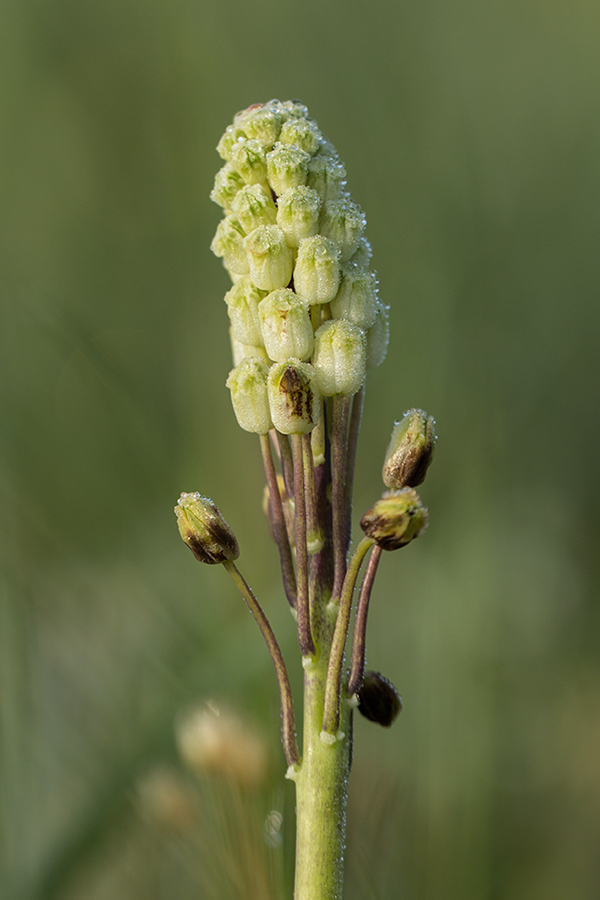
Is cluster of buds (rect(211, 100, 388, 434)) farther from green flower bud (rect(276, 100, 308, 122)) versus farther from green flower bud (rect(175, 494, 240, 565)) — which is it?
green flower bud (rect(175, 494, 240, 565))

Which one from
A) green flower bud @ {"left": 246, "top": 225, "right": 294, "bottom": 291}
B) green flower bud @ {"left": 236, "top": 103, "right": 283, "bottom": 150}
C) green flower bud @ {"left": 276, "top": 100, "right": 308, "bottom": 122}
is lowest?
green flower bud @ {"left": 246, "top": 225, "right": 294, "bottom": 291}

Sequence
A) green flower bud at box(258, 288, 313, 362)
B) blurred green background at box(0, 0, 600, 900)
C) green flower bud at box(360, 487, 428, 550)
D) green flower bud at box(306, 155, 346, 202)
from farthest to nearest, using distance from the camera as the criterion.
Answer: blurred green background at box(0, 0, 600, 900) < green flower bud at box(306, 155, 346, 202) < green flower bud at box(258, 288, 313, 362) < green flower bud at box(360, 487, 428, 550)

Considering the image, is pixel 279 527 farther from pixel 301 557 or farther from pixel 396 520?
pixel 396 520

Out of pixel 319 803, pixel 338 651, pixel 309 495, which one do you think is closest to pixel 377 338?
pixel 309 495

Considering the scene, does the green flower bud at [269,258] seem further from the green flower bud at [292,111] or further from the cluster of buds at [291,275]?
the green flower bud at [292,111]

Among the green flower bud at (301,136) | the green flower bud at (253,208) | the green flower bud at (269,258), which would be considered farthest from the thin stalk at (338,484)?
the green flower bud at (301,136)

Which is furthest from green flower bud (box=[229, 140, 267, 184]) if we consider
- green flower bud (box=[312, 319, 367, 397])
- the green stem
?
the green stem

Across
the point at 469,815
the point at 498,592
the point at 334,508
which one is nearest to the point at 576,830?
the point at 469,815
